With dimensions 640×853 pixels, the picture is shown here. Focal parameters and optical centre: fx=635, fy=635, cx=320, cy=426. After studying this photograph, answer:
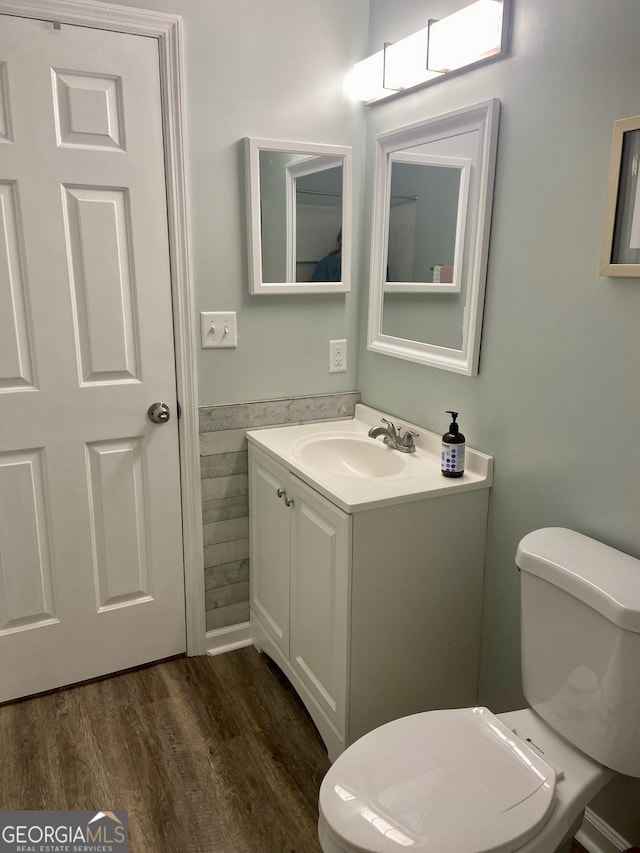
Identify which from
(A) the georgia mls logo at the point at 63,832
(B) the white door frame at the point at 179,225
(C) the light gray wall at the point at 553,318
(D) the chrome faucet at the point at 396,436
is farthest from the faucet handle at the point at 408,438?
(A) the georgia mls logo at the point at 63,832

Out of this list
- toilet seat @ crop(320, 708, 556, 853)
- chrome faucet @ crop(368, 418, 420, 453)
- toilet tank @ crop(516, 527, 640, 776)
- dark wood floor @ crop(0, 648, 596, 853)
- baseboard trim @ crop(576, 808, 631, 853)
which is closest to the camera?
toilet seat @ crop(320, 708, 556, 853)

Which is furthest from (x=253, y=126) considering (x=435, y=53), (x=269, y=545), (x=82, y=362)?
(x=269, y=545)

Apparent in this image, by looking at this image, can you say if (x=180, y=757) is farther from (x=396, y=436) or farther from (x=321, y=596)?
(x=396, y=436)

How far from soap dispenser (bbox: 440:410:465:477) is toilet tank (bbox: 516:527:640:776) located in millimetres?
348

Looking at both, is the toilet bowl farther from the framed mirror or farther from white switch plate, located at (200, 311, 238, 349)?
the framed mirror

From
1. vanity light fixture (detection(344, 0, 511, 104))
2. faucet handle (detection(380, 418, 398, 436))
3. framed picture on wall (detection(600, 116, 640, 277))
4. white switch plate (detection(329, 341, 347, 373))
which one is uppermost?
vanity light fixture (detection(344, 0, 511, 104))

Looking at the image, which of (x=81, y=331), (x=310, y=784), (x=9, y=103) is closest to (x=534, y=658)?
(x=310, y=784)

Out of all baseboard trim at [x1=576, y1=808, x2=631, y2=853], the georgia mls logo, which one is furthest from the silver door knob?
baseboard trim at [x1=576, y1=808, x2=631, y2=853]

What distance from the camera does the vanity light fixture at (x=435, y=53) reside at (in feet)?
5.26

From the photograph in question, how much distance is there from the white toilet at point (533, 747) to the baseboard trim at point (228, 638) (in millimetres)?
1119

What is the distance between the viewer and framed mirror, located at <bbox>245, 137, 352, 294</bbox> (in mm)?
2061

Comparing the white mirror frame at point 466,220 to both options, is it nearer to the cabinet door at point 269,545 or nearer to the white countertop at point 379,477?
the white countertop at point 379,477

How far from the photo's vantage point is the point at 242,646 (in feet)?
7.94

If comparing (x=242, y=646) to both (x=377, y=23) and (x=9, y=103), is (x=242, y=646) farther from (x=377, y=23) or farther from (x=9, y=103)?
(x=377, y=23)
